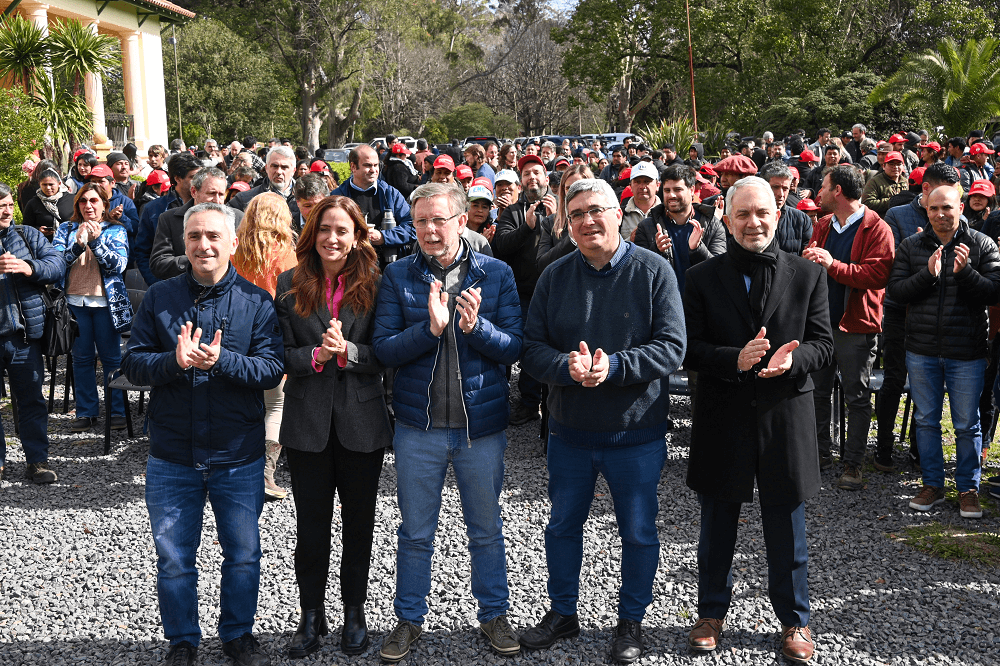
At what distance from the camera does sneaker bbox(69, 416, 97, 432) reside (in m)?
7.18

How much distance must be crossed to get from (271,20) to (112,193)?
35.8 meters

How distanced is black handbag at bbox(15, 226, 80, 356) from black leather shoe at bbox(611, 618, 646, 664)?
450 cm

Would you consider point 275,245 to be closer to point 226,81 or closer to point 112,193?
point 112,193

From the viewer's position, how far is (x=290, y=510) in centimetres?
551

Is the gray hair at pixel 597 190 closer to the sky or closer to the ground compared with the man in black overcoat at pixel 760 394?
closer to the sky

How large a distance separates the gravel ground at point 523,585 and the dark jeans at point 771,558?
207 millimetres

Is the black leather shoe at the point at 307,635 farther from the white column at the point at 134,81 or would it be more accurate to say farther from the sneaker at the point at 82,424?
the white column at the point at 134,81

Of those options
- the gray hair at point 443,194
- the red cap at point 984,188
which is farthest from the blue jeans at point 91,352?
the red cap at point 984,188

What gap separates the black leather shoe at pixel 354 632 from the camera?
12.9ft

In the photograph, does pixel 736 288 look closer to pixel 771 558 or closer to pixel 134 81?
pixel 771 558

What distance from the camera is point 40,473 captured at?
6031mm

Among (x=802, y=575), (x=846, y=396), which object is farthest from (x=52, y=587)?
(x=846, y=396)

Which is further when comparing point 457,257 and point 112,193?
point 112,193

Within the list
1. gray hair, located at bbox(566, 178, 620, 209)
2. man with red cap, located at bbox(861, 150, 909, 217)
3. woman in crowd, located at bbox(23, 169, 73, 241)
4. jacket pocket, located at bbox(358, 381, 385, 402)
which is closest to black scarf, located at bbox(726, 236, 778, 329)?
gray hair, located at bbox(566, 178, 620, 209)
